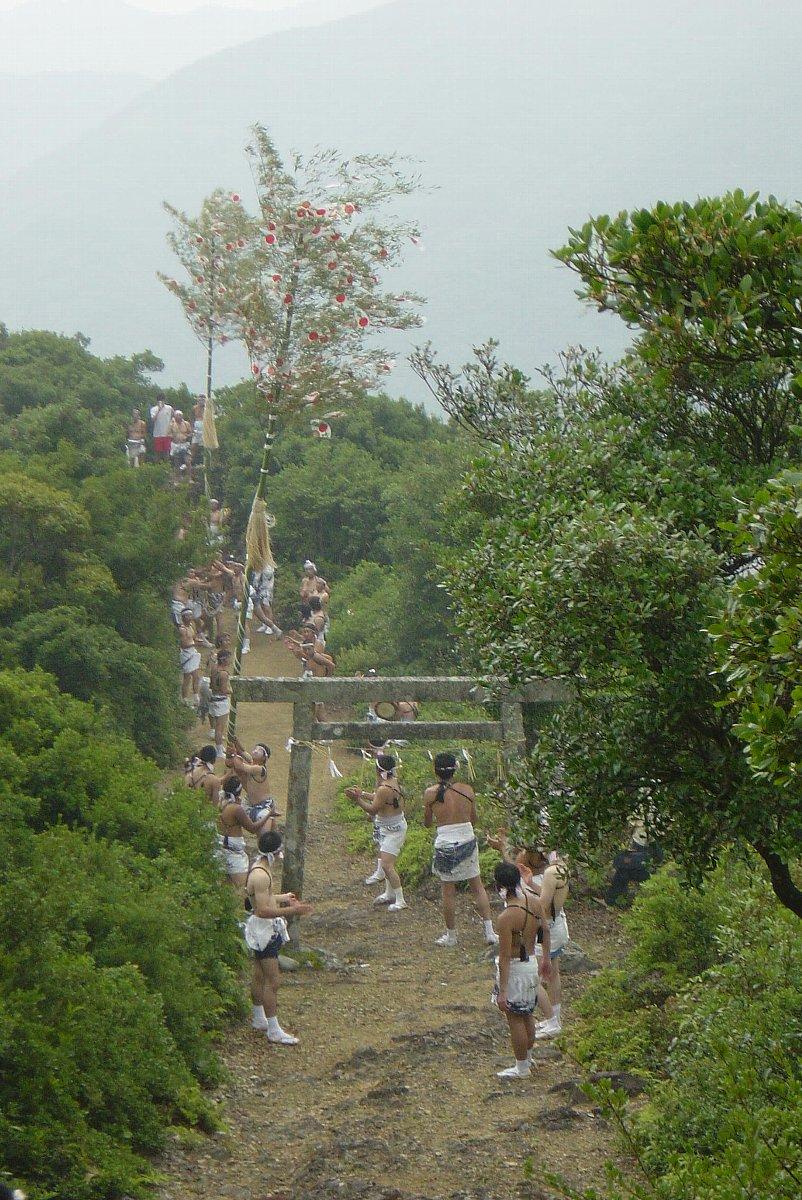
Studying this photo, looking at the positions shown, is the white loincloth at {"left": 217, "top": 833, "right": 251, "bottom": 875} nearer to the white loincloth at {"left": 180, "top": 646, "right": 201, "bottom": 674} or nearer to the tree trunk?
the tree trunk

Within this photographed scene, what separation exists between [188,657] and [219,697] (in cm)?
194

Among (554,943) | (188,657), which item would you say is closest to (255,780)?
(554,943)

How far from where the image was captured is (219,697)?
60.7ft

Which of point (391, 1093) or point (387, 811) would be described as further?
point (387, 811)

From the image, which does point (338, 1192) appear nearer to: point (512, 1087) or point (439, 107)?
point (512, 1087)

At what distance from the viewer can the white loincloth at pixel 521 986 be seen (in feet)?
28.3

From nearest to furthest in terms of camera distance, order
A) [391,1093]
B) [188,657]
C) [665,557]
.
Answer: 1. [665,557]
2. [391,1093]
3. [188,657]

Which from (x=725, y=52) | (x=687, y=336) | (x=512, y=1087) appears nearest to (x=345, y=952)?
(x=512, y=1087)

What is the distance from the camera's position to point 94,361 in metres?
34.7

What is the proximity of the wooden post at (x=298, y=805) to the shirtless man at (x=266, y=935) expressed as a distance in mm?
2342

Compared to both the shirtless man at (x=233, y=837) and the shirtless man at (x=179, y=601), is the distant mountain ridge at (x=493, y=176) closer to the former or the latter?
the shirtless man at (x=179, y=601)

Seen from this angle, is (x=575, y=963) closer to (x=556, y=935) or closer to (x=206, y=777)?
(x=556, y=935)

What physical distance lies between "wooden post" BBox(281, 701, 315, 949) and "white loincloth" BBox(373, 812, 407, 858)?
3.13 feet

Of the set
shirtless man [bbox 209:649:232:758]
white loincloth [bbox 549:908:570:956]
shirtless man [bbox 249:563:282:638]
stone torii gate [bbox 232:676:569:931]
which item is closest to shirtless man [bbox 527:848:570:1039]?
white loincloth [bbox 549:908:570:956]
